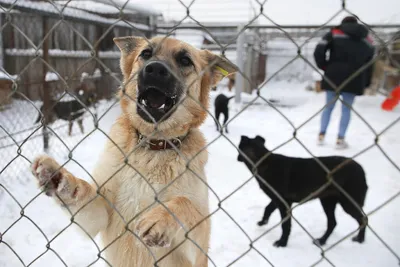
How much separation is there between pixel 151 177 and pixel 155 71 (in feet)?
2.22

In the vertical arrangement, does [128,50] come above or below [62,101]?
above

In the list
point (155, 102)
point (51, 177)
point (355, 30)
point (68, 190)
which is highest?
point (355, 30)

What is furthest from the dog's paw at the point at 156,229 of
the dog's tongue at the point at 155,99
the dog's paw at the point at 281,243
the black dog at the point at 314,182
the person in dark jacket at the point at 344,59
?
the person in dark jacket at the point at 344,59

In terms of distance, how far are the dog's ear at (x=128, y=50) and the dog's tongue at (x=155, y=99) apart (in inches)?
26.2

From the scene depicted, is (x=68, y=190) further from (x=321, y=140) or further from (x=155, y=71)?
(x=321, y=140)

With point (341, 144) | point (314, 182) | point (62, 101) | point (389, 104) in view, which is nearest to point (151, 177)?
point (389, 104)

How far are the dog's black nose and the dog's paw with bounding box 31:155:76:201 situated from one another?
0.69 metres

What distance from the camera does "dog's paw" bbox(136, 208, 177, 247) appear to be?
141cm

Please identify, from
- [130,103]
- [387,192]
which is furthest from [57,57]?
[387,192]

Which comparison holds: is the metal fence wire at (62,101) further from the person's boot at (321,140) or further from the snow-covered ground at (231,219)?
the person's boot at (321,140)

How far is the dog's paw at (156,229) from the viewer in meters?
1.41

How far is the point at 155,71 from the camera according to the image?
170 cm

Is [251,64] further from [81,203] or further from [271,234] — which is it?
[81,203]

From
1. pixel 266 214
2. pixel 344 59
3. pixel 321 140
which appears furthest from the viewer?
pixel 321 140
